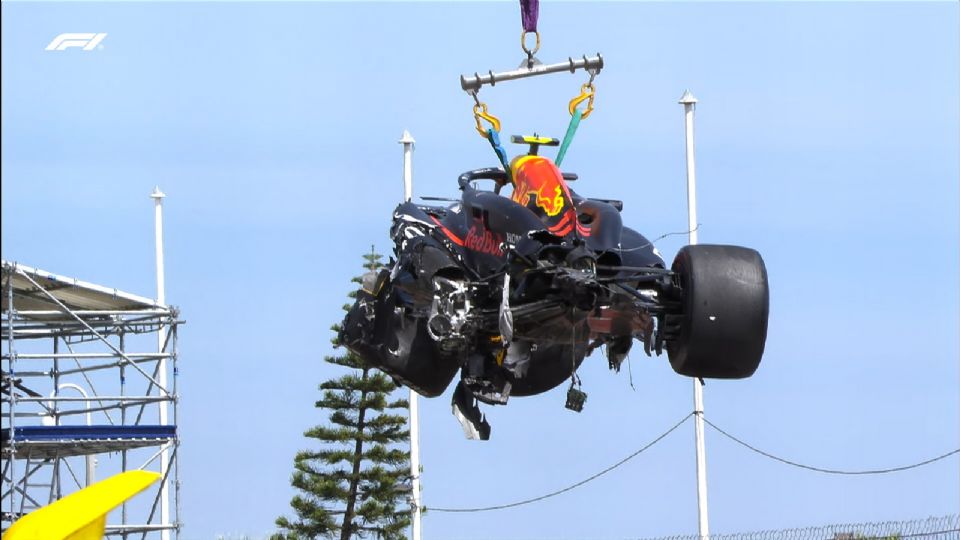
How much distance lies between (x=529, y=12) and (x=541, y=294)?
3113 mm

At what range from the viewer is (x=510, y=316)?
51.8ft

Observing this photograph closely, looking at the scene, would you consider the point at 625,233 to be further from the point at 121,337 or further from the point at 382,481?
the point at 382,481

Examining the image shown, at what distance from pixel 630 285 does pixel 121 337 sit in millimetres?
15532

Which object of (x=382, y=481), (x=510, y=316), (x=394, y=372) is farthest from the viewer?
(x=382, y=481)

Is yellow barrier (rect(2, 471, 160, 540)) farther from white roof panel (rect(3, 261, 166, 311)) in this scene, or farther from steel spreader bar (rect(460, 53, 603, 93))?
white roof panel (rect(3, 261, 166, 311))

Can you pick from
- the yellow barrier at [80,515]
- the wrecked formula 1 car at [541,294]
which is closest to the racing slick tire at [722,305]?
the wrecked formula 1 car at [541,294]

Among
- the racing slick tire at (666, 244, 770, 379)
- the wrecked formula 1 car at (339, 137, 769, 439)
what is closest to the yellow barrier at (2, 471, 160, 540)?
the wrecked formula 1 car at (339, 137, 769, 439)

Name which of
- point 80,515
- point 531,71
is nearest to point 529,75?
point 531,71

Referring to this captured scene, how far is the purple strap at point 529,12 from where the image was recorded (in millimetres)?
17609

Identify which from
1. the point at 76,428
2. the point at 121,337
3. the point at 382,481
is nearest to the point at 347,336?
the point at 76,428

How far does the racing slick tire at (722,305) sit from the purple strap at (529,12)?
2.94 m

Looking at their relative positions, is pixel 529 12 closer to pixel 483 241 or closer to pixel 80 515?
pixel 483 241

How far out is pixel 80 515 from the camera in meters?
9.17

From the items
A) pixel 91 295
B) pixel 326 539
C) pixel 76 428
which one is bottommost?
pixel 326 539
